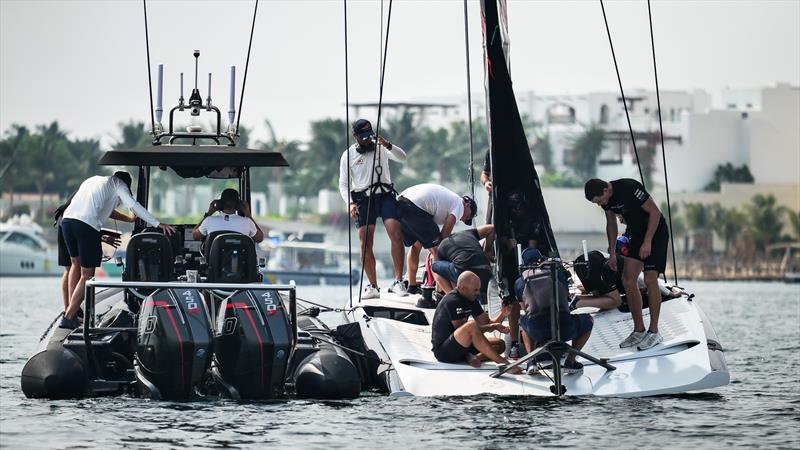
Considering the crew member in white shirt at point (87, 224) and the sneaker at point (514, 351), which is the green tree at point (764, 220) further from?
the crew member in white shirt at point (87, 224)

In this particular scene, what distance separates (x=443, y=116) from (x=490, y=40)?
11566 cm

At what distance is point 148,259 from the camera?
14531 millimetres

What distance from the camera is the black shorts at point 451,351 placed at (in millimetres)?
14227

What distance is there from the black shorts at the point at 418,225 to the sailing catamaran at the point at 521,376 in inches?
61.6

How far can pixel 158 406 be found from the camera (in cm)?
1319

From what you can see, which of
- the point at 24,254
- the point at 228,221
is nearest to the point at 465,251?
the point at 228,221

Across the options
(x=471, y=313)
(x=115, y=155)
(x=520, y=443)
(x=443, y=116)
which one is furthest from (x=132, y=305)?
(x=443, y=116)

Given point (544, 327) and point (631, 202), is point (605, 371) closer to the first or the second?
point (544, 327)

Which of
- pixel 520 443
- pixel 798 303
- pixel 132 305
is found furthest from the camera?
pixel 798 303

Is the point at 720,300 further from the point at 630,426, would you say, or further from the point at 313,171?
the point at 313,171

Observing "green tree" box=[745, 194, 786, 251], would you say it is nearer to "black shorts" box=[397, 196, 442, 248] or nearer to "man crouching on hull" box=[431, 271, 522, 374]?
"black shorts" box=[397, 196, 442, 248]

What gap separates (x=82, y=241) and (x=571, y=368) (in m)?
4.57

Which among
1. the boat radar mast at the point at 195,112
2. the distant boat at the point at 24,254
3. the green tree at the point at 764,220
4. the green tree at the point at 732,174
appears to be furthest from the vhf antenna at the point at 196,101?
the green tree at the point at 732,174

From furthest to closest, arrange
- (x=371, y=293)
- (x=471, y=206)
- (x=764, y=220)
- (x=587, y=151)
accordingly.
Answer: (x=587, y=151)
(x=764, y=220)
(x=471, y=206)
(x=371, y=293)
